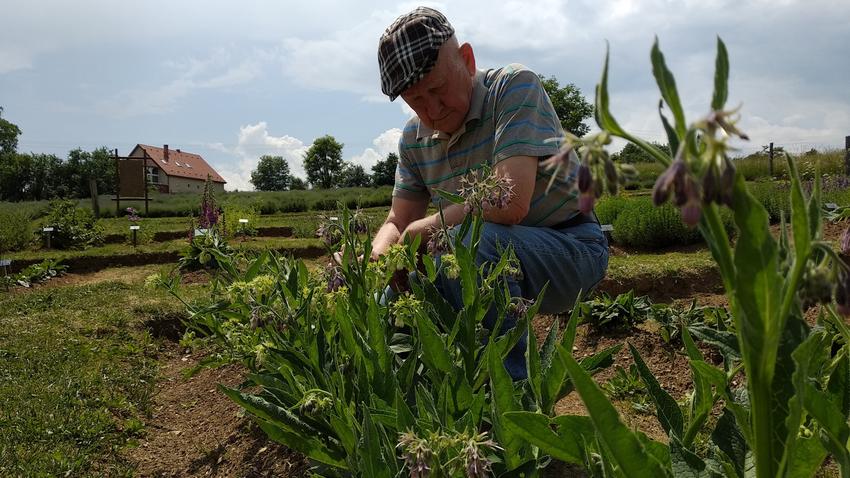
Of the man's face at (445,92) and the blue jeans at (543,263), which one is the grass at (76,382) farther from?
the man's face at (445,92)

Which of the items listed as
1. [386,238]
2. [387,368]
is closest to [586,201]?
[387,368]

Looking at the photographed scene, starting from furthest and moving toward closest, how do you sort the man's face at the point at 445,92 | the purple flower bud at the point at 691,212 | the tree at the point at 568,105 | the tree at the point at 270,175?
the tree at the point at 270,175
the tree at the point at 568,105
the man's face at the point at 445,92
the purple flower bud at the point at 691,212

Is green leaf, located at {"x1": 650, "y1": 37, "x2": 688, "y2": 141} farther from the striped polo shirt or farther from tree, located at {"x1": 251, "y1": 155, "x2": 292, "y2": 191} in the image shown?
tree, located at {"x1": 251, "y1": 155, "x2": 292, "y2": 191}

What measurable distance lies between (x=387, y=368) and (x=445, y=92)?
1297mm

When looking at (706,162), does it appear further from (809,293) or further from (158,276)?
(158,276)

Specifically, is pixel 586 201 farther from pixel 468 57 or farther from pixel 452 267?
pixel 468 57

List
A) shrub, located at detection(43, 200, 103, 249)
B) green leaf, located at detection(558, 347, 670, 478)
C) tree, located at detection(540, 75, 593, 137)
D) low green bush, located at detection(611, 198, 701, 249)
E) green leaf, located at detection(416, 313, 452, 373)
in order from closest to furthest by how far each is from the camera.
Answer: green leaf, located at detection(558, 347, 670, 478) → green leaf, located at detection(416, 313, 452, 373) → low green bush, located at detection(611, 198, 701, 249) → shrub, located at detection(43, 200, 103, 249) → tree, located at detection(540, 75, 593, 137)

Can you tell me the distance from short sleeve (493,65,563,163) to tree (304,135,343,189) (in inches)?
2617

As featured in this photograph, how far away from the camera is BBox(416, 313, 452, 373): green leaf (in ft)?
4.76

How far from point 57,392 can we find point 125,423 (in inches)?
23.4

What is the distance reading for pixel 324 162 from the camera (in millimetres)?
69625

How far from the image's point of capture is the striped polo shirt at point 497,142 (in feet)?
7.79

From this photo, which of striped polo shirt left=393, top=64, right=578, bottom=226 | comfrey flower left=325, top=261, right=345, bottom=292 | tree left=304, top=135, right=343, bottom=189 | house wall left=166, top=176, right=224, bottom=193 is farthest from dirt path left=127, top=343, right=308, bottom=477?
tree left=304, top=135, right=343, bottom=189

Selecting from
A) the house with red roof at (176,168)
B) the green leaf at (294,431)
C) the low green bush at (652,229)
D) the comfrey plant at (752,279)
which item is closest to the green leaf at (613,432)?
the comfrey plant at (752,279)
